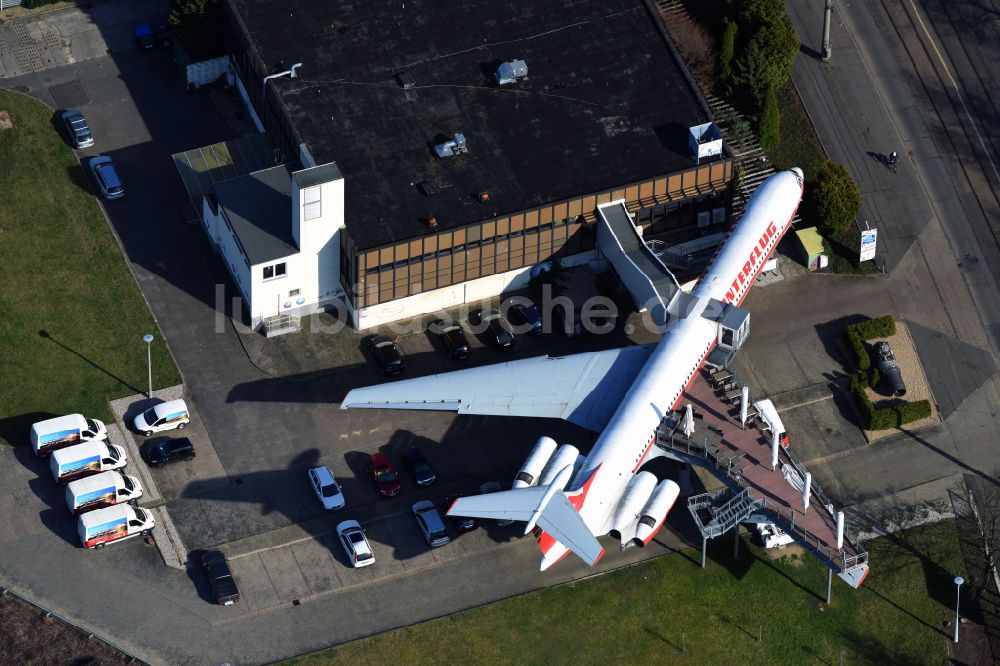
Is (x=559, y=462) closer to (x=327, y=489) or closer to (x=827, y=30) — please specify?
(x=327, y=489)

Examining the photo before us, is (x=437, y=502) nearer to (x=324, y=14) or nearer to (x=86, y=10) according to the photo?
(x=324, y=14)

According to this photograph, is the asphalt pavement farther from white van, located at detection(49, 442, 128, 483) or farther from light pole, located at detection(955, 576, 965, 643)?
light pole, located at detection(955, 576, 965, 643)

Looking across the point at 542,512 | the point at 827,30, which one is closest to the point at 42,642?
the point at 542,512

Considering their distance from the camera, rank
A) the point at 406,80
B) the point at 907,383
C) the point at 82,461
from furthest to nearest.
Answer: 1. the point at 406,80
2. the point at 907,383
3. the point at 82,461

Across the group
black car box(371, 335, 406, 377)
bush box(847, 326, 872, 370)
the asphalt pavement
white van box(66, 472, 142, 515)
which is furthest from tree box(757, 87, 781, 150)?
white van box(66, 472, 142, 515)

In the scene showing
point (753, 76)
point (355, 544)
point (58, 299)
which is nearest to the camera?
point (355, 544)

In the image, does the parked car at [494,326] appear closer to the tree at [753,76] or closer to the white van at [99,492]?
the white van at [99,492]
